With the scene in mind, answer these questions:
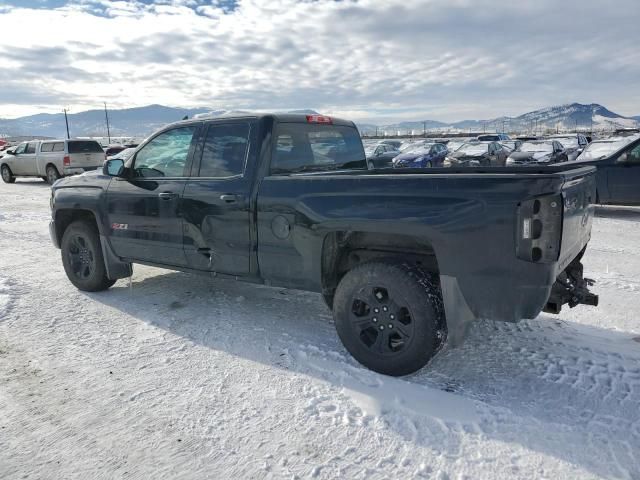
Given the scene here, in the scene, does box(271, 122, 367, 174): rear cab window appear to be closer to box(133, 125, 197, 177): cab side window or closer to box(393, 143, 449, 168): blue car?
box(133, 125, 197, 177): cab side window

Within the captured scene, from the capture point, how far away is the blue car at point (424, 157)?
823 inches

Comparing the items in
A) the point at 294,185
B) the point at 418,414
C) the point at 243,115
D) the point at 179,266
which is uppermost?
the point at 243,115

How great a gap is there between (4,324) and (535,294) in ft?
14.8

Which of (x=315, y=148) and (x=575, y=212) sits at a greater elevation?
(x=315, y=148)

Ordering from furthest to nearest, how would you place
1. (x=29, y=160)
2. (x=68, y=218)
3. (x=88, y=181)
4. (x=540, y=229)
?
1. (x=29, y=160)
2. (x=68, y=218)
3. (x=88, y=181)
4. (x=540, y=229)

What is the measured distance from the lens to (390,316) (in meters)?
3.39

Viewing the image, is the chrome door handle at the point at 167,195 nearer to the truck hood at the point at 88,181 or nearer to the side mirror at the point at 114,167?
the side mirror at the point at 114,167

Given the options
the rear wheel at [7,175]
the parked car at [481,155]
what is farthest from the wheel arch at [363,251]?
the rear wheel at [7,175]

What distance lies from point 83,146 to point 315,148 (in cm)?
1812

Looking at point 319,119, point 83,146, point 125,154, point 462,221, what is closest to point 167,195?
point 319,119

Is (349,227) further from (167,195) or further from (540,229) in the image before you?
(167,195)

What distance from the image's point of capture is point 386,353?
135 inches

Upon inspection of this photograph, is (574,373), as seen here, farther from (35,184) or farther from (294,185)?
(35,184)

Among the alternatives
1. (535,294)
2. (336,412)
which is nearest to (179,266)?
(336,412)
